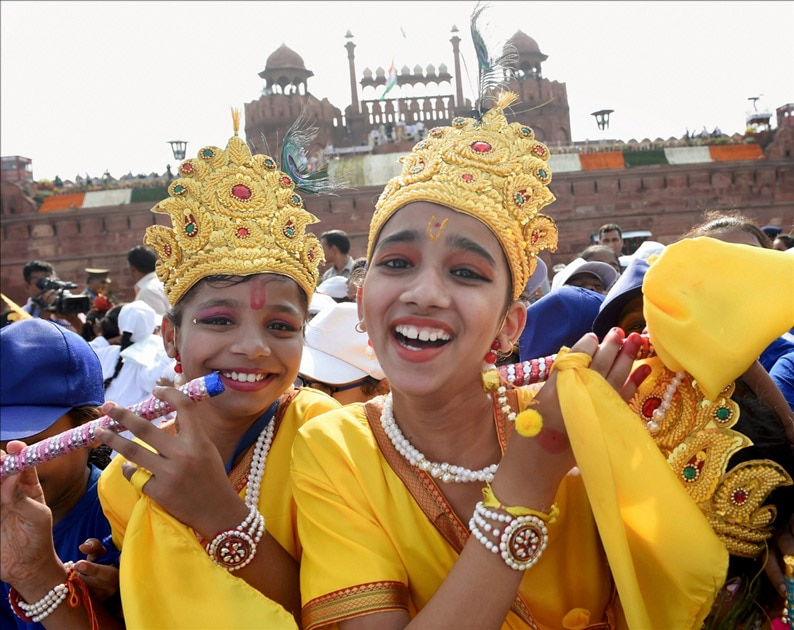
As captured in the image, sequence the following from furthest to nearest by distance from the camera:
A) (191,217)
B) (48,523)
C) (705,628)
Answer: (191,217) < (48,523) < (705,628)

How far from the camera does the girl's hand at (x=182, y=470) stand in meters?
1.51

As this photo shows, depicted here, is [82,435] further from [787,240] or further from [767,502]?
[787,240]

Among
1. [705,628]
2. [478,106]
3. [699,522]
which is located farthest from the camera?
[478,106]

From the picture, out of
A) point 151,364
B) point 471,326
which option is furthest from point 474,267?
point 151,364

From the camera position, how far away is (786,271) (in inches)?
53.2

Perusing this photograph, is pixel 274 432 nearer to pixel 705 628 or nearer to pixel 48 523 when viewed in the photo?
pixel 48 523

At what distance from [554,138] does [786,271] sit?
27779mm

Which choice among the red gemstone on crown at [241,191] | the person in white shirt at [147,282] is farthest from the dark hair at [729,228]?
the person in white shirt at [147,282]

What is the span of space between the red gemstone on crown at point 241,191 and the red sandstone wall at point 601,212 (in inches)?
761

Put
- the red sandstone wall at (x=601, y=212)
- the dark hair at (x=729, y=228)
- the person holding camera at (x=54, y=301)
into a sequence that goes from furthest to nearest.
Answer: the red sandstone wall at (x=601, y=212) < the person holding camera at (x=54, y=301) < the dark hair at (x=729, y=228)

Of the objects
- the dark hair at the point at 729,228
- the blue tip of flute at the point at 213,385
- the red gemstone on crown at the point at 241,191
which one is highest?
the red gemstone on crown at the point at 241,191

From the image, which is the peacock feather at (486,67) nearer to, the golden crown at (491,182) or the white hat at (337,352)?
the golden crown at (491,182)

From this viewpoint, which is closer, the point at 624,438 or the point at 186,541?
the point at 624,438

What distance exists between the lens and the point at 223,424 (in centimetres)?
195
